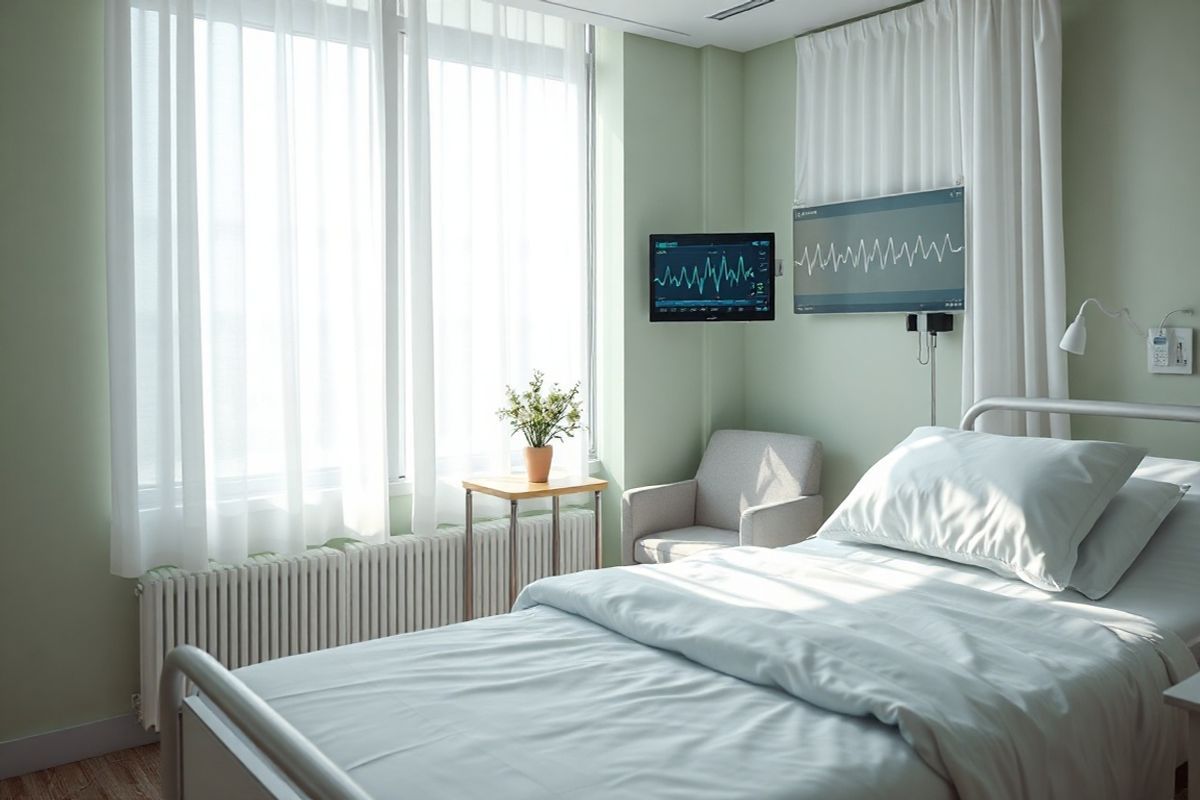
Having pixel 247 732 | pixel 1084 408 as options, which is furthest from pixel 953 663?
pixel 1084 408

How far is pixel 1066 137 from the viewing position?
129 inches

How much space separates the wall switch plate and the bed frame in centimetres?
269

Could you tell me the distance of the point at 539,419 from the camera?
3641mm

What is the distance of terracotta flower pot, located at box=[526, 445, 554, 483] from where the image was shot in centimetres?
362

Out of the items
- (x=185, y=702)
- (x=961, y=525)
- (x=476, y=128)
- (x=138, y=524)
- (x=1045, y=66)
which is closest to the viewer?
(x=185, y=702)

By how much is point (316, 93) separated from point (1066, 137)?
2.51 metres

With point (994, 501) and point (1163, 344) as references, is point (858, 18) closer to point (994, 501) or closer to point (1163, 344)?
point (1163, 344)

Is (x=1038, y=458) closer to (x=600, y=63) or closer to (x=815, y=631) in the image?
(x=815, y=631)

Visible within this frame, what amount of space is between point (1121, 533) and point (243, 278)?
8.71 feet

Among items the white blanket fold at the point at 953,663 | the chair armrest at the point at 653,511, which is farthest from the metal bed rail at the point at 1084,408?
the chair armrest at the point at 653,511

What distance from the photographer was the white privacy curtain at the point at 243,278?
9.76ft

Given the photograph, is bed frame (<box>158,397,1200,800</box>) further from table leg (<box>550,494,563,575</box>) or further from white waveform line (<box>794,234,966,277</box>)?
white waveform line (<box>794,234,966,277</box>)

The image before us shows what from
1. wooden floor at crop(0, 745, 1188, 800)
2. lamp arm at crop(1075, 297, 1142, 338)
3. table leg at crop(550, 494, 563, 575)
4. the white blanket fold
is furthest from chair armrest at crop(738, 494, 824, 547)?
wooden floor at crop(0, 745, 1188, 800)

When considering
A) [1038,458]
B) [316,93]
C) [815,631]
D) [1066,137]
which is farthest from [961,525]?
[316,93]
